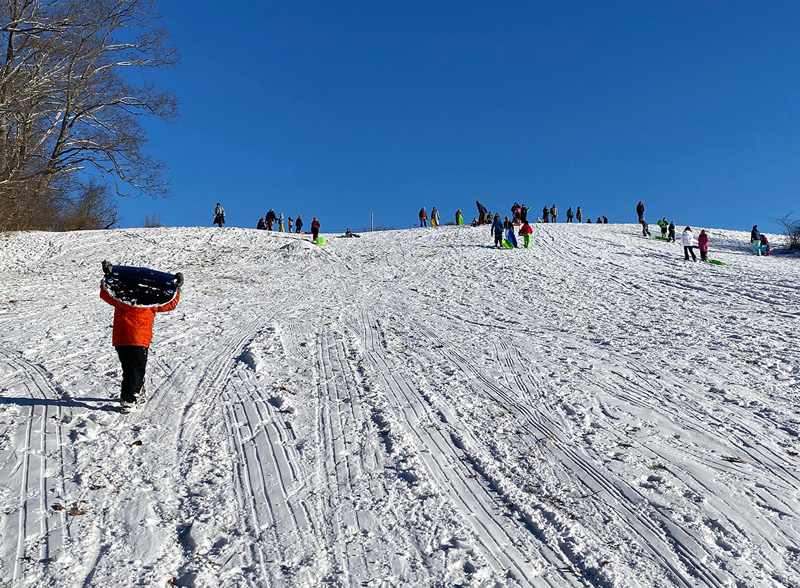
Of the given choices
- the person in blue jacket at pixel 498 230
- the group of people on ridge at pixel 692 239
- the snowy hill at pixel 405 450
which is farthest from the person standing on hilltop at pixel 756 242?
the snowy hill at pixel 405 450

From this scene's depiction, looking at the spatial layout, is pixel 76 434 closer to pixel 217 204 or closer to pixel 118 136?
pixel 118 136

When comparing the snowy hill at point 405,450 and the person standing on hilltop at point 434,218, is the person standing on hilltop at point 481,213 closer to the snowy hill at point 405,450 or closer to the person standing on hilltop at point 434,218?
the person standing on hilltop at point 434,218

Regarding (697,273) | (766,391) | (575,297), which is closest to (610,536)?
(766,391)

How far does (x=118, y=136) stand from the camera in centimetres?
2327

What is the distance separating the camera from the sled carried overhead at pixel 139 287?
213 inches

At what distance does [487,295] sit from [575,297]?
238 cm

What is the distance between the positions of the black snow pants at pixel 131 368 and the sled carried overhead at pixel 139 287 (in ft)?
1.68

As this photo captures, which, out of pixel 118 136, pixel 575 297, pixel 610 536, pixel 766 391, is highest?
pixel 118 136

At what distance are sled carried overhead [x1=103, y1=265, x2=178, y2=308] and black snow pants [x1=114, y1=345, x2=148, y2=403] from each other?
513 mm

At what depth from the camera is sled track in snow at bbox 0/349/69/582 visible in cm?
331

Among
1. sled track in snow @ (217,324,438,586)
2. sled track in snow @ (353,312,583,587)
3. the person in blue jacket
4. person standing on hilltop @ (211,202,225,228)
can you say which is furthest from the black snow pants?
person standing on hilltop @ (211,202,225,228)

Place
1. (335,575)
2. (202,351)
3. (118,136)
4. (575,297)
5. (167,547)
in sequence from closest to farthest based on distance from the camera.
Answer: (335,575) < (167,547) < (202,351) < (575,297) < (118,136)

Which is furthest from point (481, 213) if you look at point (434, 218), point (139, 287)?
point (139, 287)

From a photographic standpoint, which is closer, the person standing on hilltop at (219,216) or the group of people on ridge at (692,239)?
the group of people on ridge at (692,239)
